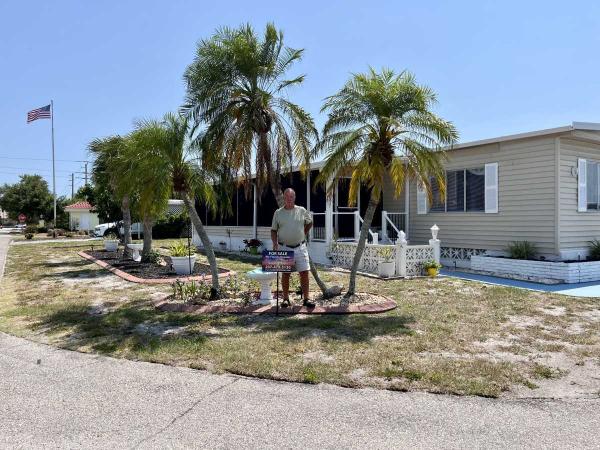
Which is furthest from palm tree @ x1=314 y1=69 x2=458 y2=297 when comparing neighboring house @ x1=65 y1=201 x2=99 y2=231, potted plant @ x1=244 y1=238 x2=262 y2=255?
neighboring house @ x1=65 y1=201 x2=99 y2=231

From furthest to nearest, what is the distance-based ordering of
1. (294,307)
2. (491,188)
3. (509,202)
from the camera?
(491,188)
(509,202)
(294,307)

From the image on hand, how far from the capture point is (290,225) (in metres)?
7.32

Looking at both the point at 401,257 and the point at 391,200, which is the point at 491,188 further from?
the point at 391,200

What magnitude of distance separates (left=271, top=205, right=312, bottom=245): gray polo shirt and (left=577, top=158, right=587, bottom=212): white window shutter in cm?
772

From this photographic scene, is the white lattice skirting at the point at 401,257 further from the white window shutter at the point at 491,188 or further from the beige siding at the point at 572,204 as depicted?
the beige siding at the point at 572,204

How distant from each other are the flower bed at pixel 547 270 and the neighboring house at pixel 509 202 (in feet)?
2.17

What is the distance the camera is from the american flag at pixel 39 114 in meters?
31.0

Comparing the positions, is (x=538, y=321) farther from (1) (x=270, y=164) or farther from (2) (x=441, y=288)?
(1) (x=270, y=164)

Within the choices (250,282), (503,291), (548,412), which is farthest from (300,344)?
(503,291)

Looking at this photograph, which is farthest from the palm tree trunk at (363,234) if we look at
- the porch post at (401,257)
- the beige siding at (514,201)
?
the beige siding at (514,201)

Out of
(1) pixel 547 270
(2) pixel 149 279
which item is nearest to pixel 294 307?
(2) pixel 149 279

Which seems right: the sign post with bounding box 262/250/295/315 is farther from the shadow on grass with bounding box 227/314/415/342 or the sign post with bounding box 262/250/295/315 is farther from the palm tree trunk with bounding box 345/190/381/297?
the palm tree trunk with bounding box 345/190/381/297

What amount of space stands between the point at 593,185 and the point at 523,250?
2.66 meters

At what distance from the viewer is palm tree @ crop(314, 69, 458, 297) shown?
784 centimetres
